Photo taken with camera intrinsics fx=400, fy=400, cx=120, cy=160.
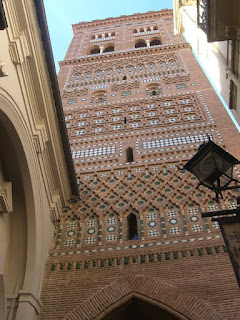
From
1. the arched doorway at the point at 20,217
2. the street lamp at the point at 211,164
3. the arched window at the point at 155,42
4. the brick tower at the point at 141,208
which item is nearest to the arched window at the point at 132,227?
the brick tower at the point at 141,208

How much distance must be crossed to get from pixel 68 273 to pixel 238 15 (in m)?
3.98

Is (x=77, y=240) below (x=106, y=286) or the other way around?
the other way around

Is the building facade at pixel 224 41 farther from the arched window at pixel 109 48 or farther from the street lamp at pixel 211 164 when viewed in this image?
the arched window at pixel 109 48

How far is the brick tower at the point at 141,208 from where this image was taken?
16.5ft

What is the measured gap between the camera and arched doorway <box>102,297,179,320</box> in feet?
16.3

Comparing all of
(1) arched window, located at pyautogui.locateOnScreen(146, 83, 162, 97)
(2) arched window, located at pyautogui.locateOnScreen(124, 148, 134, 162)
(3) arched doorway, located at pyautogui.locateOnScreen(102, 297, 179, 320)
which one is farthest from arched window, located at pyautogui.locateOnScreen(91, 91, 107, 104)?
(3) arched doorway, located at pyautogui.locateOnScreen(102, 297, 179, 320)

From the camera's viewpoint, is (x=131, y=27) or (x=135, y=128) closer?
(x=135, y=128)

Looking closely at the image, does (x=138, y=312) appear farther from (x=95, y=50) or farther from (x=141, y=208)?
(x=95, y=50)

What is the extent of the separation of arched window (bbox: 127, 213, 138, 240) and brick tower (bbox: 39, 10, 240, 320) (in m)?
0.02

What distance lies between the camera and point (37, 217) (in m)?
5.62

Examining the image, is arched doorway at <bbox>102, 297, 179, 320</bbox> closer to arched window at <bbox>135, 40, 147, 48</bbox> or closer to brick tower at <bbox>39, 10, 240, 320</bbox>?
brick tower at <bbox>39, 10, 240, 320</bbox>

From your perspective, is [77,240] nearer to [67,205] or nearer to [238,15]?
[67,205]


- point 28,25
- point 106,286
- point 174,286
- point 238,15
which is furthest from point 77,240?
point 238,15

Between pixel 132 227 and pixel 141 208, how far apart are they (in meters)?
0.34
